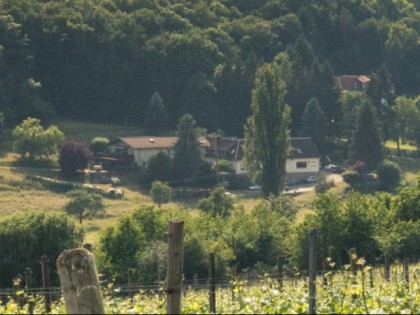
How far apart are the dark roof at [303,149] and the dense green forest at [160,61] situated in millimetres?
5294

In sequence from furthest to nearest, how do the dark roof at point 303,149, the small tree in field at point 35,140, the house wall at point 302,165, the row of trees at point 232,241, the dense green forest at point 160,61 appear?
the dense green forest at point 160,61, the house wall at point 302,165, the dark roof at point 303,149, the small tree in field at point 35,140, the row of trees at point 232,241

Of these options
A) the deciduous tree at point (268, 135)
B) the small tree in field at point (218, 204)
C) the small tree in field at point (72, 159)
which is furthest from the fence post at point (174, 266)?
the small tree in field at point (72, 159)

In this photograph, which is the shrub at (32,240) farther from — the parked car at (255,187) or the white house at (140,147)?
the white house at (140,147)

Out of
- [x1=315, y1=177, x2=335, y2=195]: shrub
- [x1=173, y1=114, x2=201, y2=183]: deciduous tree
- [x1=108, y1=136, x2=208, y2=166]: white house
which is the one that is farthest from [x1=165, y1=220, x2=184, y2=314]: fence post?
[x1=108, y1=136, x2=208, y2=166]: white house

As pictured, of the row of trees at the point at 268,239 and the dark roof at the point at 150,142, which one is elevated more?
the dark roof at the point at 150,142

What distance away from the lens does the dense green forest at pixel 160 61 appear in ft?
287

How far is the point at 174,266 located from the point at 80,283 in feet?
3.15

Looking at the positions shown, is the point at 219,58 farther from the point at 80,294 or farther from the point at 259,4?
the point at 80,294

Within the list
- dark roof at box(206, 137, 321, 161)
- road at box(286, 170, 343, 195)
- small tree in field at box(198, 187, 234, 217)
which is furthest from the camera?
dark roof at box(206, 137, 321, 161)

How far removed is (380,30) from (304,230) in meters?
71.7

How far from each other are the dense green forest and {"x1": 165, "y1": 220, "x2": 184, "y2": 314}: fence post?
71.6 metres

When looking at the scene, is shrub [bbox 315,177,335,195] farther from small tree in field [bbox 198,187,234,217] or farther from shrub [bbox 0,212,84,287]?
shrub [bbox 0,212,84,287]

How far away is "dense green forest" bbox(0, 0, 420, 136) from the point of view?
87625mm

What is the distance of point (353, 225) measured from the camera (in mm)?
39562
